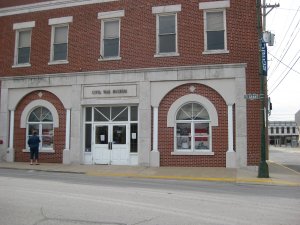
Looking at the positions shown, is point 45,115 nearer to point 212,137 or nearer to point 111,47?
point 111,47

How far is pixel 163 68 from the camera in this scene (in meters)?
19.8

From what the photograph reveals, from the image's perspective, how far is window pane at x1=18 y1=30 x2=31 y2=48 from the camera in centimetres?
2308

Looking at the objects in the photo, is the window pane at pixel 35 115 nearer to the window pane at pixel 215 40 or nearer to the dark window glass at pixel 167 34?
the dark window glass at pixel 167 34

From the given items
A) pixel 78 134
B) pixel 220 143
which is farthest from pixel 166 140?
pixel 78 134

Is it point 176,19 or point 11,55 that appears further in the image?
point 11,55

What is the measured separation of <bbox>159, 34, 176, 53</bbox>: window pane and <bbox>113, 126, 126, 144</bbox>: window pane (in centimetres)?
442

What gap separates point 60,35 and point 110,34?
303 cm

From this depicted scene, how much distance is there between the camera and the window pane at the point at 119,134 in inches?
810

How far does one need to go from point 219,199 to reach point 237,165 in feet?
27.2

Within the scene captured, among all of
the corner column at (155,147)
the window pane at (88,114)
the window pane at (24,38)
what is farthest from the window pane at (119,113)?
the window pane at (24,38)

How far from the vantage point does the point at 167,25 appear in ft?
66.5

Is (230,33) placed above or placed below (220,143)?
above

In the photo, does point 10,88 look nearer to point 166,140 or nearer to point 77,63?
point 77,63

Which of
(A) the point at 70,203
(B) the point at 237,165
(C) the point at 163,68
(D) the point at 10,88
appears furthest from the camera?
(D) the point at 10,88
